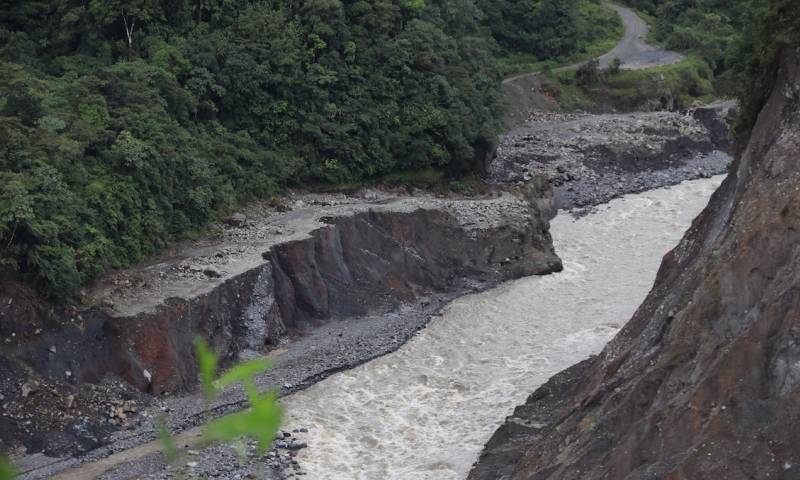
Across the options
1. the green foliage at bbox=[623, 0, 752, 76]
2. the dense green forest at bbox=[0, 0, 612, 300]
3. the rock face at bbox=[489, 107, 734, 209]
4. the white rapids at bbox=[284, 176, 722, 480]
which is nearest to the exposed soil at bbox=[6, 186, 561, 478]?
the white rapids at bbox=[284, 176, 722, 480]

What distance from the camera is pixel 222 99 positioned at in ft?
144

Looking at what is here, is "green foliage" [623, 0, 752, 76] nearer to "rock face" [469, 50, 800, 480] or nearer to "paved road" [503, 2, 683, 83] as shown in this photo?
"paved road" [503, 2, 683, 83]

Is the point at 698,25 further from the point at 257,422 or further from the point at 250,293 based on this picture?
the point at 257,422

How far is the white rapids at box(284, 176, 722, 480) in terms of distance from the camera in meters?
25.7

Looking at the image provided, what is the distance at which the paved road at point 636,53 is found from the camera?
72750 mm

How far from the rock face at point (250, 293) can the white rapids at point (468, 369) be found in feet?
8.03

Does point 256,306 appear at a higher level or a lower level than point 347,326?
higher

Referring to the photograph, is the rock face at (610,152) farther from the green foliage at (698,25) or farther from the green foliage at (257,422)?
the green foliage at (257,422)

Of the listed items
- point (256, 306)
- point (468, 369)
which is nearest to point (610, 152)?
point (468, 369)

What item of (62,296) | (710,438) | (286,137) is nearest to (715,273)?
(710,438)

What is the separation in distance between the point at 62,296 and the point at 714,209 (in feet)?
60.8

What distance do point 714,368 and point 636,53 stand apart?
62.2 meters

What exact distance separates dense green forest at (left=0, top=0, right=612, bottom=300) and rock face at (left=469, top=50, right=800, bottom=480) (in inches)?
662

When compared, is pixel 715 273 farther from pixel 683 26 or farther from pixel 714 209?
pixel 683 26
